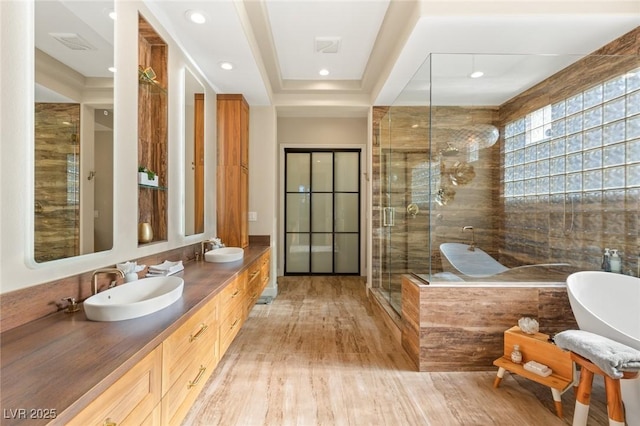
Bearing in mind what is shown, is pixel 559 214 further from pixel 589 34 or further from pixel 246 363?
pixel 246 363

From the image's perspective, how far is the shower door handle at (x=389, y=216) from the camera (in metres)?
3.77

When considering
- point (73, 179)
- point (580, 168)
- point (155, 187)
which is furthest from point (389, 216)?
point (73, 179)

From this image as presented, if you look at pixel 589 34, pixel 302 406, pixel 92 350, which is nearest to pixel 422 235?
pixel 302 406

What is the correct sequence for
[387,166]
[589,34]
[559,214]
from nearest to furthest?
[589,34]
[559,214]
[387,166]

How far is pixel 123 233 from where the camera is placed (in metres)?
1.71

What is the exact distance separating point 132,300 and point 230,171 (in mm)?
2236

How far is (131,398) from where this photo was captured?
0.91 m

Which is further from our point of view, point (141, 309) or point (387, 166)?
point (387, 166)

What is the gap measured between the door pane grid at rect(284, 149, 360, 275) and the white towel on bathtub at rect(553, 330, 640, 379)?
345cm

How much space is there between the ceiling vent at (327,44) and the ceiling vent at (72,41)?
197 cm


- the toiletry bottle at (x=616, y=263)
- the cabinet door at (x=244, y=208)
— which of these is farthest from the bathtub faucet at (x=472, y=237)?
the cabinet door at (x=244, y=208)

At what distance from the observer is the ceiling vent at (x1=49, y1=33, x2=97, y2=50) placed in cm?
125

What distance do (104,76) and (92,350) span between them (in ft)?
4.33

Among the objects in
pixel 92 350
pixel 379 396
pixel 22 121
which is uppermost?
pixel 22 121
